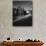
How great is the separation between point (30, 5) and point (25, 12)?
0.64 ft

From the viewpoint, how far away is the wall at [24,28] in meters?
3.23

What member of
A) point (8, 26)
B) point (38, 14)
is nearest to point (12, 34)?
point (8, 26)

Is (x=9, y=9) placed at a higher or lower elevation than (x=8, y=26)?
higher

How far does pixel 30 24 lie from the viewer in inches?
127

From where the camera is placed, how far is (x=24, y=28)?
10.7ft

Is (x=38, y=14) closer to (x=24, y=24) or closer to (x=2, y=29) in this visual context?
(x=24, y=24)

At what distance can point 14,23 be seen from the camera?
322 cm

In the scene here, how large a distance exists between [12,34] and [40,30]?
0.64m

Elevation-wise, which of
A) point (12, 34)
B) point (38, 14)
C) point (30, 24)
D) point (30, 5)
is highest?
point (30, 5)

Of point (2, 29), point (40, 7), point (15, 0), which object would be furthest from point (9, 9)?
point (40, 7)

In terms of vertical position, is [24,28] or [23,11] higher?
[23,11]

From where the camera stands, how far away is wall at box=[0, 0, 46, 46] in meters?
3.23

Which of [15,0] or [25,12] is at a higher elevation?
[15,0]

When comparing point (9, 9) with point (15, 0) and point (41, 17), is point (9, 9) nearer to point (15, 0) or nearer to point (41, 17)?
point (15, 0)
